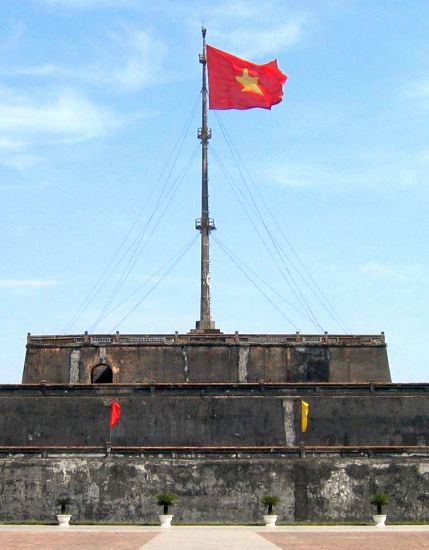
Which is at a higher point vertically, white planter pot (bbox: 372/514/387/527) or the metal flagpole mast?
the metal flagpole mast

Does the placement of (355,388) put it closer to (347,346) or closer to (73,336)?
(347,346)

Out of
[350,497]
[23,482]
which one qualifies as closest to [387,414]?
[350,497]

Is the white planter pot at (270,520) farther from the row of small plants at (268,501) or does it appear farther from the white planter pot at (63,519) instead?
the white planter pot at (63,519)

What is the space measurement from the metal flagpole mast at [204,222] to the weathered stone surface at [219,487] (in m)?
7.99

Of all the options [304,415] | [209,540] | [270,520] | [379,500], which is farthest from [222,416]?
[209,540]

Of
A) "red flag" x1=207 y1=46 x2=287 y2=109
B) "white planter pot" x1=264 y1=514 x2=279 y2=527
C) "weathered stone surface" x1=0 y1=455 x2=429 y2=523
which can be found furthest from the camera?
"red flag" x1=207 y1=46 x2=287 y2=109

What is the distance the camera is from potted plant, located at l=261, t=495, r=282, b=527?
2427 cm

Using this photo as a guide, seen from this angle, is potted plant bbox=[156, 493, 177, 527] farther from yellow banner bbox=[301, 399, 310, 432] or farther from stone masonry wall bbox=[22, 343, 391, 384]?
stone masonry wall bbox=[22, 343, 391, 384]

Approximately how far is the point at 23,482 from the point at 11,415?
10.7ft

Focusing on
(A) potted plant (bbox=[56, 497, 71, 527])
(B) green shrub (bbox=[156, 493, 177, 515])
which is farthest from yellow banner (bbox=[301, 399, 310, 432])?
(A) potted plant (bbox=[56, 497, 71, 527])

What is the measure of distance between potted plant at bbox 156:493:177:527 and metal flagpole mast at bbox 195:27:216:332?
9.50m

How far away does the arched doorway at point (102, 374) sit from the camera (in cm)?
3281

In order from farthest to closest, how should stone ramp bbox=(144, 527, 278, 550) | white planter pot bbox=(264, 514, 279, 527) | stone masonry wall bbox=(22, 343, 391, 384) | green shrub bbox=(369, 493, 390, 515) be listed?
stone masonry wall bbox=(22, 343, 391, 384)
green shrub bbox=(369, 493, 390, 515)
white planter pot bbox=(264, 514, 279, 527)
stone ramp bbox=(144, 527, 278, 550)

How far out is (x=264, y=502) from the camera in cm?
2470
